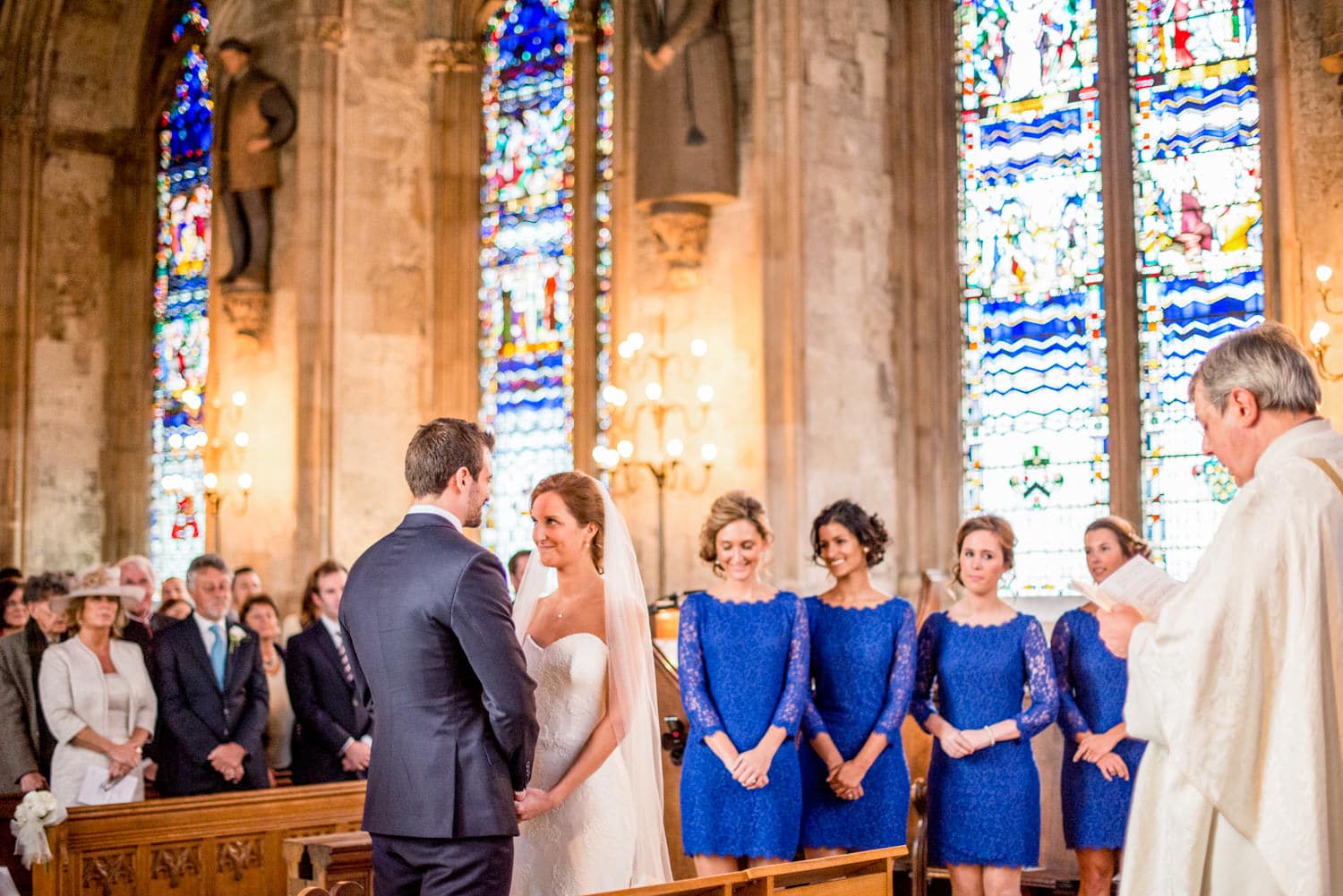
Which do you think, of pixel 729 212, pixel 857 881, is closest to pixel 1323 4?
pixel 729 212

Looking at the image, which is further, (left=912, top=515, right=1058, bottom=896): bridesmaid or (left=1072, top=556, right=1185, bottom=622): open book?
(left=912, top=515, right=1058, bottom=896): bridesmaid

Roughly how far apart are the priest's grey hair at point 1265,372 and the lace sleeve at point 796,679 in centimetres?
216

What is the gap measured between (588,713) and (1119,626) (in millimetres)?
1439

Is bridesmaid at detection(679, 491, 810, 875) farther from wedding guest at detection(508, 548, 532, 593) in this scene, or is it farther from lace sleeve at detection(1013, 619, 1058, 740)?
wedding guest at detection(508, 548, 532, 593)

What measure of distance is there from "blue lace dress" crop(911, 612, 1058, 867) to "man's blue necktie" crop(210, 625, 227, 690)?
296 cm

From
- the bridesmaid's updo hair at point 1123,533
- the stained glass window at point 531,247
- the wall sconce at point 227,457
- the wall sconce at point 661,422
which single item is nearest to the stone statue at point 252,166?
the wall sconce at point 227,457

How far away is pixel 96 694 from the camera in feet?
19.9

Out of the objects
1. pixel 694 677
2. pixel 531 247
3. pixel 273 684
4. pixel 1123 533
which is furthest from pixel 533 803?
pixel 531 247

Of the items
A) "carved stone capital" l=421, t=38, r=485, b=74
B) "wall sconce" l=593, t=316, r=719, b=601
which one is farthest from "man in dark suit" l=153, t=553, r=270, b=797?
"carved stone capital" l=421, t=38, r=485, b=74

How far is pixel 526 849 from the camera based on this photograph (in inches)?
155

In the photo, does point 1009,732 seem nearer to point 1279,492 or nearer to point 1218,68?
point 1279,492

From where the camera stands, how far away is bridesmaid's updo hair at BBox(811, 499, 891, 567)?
16.3 feet

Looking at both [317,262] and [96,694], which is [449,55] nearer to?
[317,262]

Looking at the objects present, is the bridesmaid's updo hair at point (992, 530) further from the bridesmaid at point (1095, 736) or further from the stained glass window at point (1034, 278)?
the stained glass window at point (1034, 278)
